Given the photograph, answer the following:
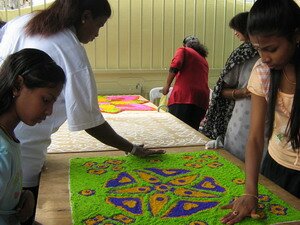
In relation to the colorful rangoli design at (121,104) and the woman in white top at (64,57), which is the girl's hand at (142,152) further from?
the colorful rangoli design at (121,104)

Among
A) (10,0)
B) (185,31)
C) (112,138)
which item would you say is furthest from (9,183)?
(185,31)

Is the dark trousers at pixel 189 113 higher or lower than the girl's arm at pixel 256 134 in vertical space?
lower

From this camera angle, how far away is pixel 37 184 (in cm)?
136

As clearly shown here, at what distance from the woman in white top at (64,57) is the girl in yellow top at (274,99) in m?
0.53

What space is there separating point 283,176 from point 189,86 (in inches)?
76.5

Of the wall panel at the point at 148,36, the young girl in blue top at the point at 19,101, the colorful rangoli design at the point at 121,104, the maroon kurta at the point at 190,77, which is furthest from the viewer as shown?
the wall panel at the point at 148,36

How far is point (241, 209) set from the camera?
41.5 inches

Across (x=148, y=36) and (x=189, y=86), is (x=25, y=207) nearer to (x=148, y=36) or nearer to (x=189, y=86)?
(x=189, y=86)

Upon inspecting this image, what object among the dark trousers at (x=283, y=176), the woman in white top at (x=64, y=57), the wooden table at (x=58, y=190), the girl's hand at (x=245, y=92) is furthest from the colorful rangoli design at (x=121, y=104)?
the dark trousers at (x=283, y=176)

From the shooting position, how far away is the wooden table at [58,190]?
1059mm

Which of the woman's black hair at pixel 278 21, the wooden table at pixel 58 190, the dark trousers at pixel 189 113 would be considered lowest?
the dark trousers at pixel 189 113

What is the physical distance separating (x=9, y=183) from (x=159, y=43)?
10.7 ft

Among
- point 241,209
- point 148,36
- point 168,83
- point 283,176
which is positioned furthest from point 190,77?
point 241,209

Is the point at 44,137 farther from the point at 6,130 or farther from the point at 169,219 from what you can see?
the point at 169,219
